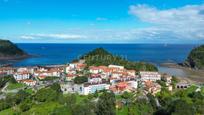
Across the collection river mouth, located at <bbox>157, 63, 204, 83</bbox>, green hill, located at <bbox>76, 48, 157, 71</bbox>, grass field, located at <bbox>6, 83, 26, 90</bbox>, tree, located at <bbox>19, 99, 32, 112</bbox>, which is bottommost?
river mouth, located at <bbox>157, 63, 204, 83</bbox>

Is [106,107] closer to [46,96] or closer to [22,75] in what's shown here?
[46,96]

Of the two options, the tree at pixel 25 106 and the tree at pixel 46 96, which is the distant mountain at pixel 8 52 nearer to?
the tree at pixel 46 96

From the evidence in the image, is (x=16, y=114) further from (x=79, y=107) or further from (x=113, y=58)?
(x=113, y=58)

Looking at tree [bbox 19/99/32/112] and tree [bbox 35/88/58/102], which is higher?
tree [bbox 35/88/58/102]

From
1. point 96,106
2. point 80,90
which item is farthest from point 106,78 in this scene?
point 96,106

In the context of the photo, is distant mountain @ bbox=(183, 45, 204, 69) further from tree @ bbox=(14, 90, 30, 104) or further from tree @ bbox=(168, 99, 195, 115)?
tree @ bbox=(14, 90, 30, 104)

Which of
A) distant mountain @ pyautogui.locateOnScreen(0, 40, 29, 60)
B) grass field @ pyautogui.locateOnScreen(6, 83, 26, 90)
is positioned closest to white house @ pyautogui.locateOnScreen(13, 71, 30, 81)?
grass field @ pyautogui.locateOnScreen(6, 83, 26, 90)

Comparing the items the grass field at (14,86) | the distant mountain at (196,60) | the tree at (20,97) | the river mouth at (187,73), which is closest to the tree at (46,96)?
the tree at (20,97)

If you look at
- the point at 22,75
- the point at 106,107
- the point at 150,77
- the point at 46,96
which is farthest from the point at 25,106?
the point at 150,77
